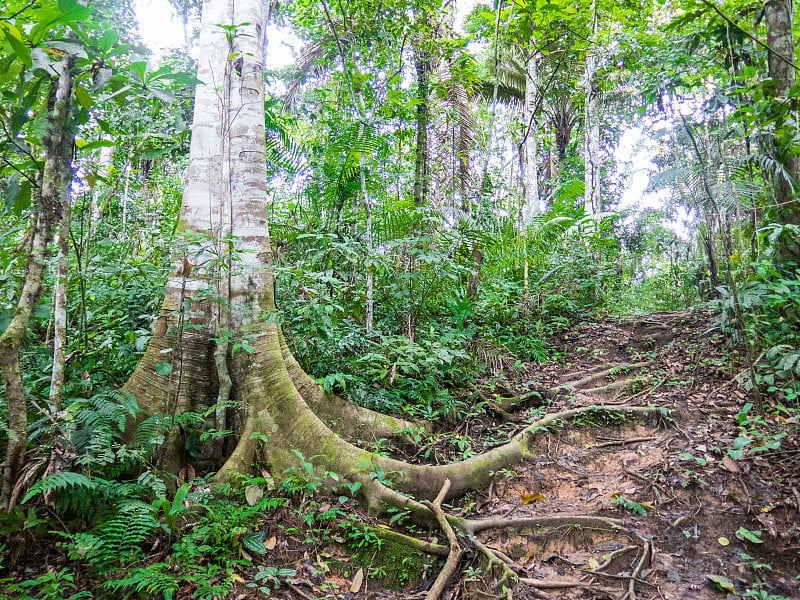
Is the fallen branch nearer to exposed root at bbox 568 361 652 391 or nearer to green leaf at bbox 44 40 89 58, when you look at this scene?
exposed root at bbox 568 361 652 391

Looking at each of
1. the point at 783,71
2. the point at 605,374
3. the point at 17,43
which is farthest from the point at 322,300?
the point at 783,71

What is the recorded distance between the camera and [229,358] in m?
3.37

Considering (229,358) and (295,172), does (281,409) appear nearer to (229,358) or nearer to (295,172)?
(229,358)

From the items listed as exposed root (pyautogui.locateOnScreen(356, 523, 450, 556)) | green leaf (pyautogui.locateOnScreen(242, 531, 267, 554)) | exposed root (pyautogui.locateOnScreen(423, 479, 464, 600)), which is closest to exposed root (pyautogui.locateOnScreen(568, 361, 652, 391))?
exposed root (pyautogui.locateOnScreen(423, 479, 464, 600))

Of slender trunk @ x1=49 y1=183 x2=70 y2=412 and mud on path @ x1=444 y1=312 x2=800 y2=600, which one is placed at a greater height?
slender trunk @ x1=49 y1=183 x2=70 y2=412

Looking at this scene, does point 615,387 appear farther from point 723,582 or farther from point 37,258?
point 37,258

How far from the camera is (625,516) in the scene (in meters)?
2.98

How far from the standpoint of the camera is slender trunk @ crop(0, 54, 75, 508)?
6.91 ft

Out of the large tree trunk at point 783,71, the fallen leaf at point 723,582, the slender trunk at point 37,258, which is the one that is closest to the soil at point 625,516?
the fallen leaf at point 723,582

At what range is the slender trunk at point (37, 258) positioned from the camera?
6.91 ft

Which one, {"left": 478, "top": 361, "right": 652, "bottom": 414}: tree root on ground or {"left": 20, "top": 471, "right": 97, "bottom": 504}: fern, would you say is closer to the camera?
{"left": 20, "top": 471, "right": 97, "bottom": 504}: fern

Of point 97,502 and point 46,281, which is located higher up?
point 46,281

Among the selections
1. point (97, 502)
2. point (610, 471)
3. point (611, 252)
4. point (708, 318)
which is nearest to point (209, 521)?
point (97, 502)

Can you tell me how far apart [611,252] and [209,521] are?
836 centimetres
